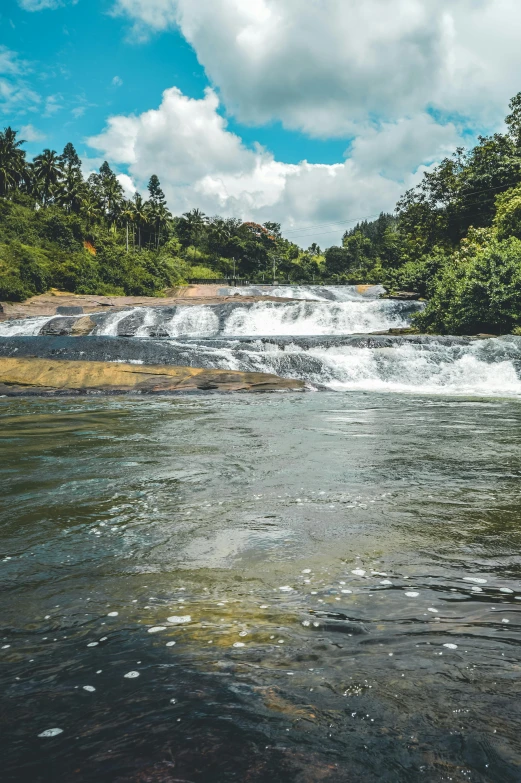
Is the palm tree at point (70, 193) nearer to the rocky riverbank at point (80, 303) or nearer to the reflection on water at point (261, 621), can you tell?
the rocky riverbank at point (80, 303)

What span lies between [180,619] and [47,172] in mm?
66574

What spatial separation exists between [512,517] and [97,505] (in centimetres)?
313

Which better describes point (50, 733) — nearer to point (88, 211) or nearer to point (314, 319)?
point (314, 319)

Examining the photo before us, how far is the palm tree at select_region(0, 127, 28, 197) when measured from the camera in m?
52.5

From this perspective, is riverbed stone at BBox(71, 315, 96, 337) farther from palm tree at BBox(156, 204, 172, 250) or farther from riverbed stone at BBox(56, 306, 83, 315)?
palm tree at BBox(156, 204, 172, 250)

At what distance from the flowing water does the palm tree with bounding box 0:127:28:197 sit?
2239 inches

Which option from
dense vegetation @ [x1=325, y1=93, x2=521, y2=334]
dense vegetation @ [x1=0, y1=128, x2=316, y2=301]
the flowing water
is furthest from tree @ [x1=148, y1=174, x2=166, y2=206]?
the flowing water

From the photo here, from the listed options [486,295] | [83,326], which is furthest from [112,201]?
[486,295]

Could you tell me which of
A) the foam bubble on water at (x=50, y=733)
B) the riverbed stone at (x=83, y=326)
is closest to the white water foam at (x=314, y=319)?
the riverbed stone at (x=83, y=326)

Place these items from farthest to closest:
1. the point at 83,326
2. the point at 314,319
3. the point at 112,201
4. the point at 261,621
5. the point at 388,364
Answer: the point at 112,201, the point at 314,319, the point at 83,326, the point at 388,364, the point at 261,621

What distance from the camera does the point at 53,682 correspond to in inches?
69.6

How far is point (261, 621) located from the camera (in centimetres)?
223

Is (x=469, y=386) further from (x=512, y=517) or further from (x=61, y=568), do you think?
(x=61, y=568)

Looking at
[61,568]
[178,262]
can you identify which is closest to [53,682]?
[61,568]
